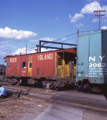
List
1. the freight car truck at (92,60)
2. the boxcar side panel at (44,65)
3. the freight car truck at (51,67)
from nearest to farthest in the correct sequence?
the freight car truck at (92,60) → the freight car truck at (51,67) → the boxcar side panel at (44,65)

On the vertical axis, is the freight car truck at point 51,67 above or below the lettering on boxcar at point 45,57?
below

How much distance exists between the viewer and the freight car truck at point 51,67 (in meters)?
13.3

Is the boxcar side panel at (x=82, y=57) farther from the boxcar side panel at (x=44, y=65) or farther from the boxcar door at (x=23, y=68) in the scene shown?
the boxcar door at (x=23, y=68)

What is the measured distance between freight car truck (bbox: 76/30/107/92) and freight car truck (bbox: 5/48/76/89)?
183 centimetres

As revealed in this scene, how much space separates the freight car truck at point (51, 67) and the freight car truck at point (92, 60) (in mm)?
1826

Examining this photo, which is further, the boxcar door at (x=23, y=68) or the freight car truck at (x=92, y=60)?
the boxcar door at (x=23, y=68)

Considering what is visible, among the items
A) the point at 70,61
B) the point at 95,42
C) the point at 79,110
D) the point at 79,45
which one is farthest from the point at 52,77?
the point at 79,110

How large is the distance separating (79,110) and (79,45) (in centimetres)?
573

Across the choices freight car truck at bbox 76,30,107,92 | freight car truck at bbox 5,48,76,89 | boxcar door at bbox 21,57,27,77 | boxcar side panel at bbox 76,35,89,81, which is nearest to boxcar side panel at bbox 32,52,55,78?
freight car truck at bbox 5,48,76,89

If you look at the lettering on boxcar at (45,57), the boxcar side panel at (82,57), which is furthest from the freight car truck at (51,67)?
the boxcar side panel at (82,57)

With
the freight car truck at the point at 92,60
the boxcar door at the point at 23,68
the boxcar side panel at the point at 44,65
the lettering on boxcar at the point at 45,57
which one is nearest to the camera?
the freight car truck at the point at 92,60

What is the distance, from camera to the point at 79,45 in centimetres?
1160

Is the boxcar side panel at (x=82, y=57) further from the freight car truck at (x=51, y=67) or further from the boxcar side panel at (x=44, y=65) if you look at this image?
the boxcar side panel at (x=44, y=65)

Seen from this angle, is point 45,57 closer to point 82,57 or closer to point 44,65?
point 44,65
